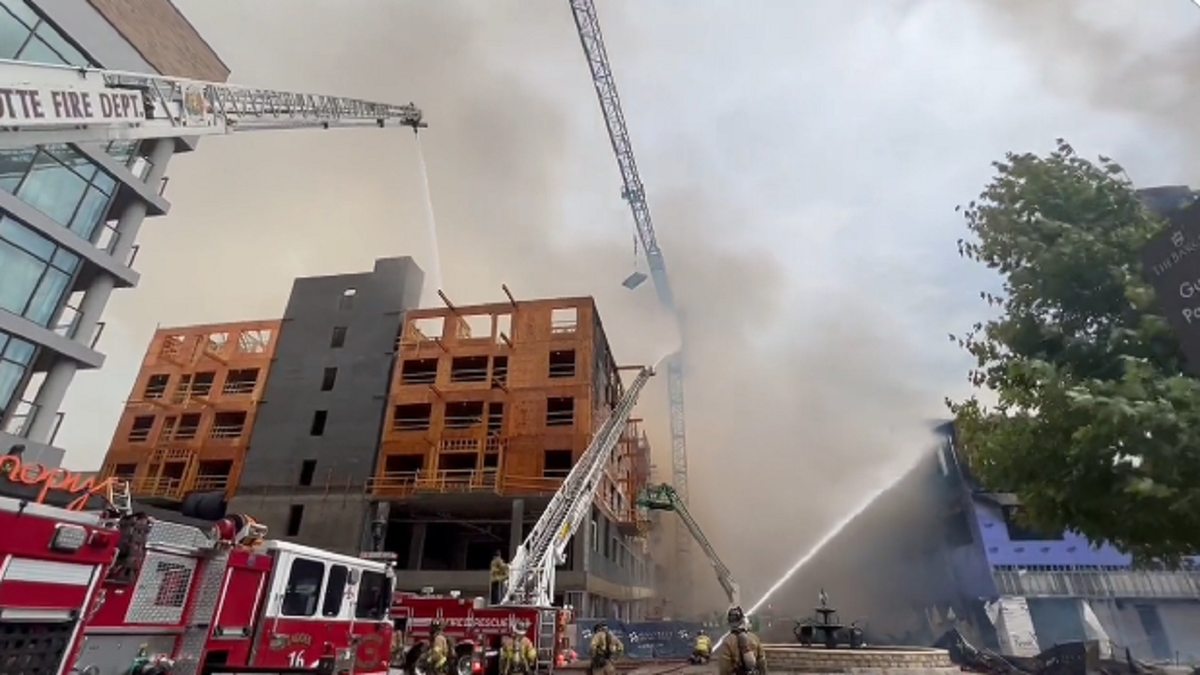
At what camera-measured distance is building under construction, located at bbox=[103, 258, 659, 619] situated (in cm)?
3375

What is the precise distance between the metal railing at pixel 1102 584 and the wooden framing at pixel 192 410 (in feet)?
166

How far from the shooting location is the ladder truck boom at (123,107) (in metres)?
10.6

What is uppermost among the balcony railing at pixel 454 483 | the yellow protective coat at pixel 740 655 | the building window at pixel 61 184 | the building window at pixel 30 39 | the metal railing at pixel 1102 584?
the building window at pixel 30 39

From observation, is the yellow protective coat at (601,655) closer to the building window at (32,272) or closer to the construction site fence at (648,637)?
the construction site fence at (648,637)

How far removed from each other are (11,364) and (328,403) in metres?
19.4

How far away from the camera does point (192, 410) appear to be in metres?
39.5

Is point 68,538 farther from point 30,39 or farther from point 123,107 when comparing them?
point 30,39

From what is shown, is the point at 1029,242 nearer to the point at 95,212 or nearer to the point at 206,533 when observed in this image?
the point at 206,533

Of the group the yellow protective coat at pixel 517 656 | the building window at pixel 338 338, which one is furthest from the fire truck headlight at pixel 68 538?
the building window at pixel 338 338

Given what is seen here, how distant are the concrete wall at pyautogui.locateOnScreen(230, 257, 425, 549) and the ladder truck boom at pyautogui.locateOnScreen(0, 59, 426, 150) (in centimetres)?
2058

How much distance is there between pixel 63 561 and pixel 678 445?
9993cm

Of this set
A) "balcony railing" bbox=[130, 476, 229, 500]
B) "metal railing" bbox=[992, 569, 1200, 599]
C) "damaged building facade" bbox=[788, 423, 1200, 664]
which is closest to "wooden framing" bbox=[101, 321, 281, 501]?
"balcony railing" bbox=[130, 476, 229, 500]

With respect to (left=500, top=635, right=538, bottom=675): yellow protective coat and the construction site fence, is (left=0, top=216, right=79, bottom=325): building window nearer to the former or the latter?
(left=500, top=635, right=538, bottom=675): yellow protective coat

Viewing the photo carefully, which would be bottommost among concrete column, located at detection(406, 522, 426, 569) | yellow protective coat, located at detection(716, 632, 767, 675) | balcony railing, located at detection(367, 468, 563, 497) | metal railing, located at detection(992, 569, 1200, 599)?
yellow protective coat, located at detection(716, 632, 767, 675)
